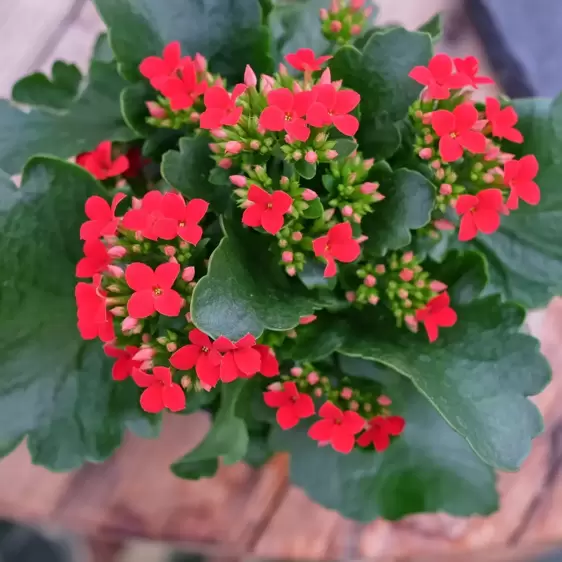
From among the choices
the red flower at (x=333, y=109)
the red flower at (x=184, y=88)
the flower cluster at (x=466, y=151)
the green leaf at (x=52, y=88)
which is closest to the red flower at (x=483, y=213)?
the flower cluster at (x=466, y=151)

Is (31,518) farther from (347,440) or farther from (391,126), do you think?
(391,126)

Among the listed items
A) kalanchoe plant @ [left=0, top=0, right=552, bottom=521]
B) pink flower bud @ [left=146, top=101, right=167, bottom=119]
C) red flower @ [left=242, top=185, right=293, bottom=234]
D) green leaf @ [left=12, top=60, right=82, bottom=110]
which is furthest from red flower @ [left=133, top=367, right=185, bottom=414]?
green leaf @ [left=12, top=60, right=82, bottom=110]

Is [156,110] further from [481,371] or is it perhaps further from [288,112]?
[481,371]

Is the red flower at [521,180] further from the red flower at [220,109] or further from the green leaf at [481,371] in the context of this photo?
the red flower at [220,109]

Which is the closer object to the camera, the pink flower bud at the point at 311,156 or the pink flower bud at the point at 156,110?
the pink flower bud at the point at 311,156

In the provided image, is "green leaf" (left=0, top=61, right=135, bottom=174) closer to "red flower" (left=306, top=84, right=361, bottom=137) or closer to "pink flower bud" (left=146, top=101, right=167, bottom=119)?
"pink flower bud" (left=146, top=101, right=167, bottom=119)

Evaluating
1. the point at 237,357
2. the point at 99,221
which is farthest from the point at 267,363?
the point at 99,221
